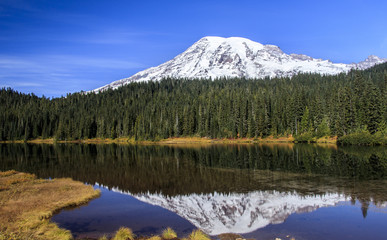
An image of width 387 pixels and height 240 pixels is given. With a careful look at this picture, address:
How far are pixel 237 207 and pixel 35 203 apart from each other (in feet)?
60.9

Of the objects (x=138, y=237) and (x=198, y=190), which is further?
(x=198, y=190)

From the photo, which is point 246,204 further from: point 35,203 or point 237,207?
point 35,203

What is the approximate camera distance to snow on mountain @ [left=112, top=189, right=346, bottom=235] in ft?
71.2

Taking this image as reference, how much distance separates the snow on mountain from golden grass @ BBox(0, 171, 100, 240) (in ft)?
24.4

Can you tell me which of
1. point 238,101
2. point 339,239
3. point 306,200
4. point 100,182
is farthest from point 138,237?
point 238,101

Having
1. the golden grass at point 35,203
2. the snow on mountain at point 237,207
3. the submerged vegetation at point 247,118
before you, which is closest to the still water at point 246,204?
the snow on mountain at point 237,207

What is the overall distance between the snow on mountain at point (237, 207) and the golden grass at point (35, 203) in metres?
7.44

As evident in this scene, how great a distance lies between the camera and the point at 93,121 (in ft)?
631

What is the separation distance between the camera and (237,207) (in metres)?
25.9

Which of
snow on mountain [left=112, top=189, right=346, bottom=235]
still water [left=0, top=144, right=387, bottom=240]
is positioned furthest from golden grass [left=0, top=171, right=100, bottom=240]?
snow on mountain [left=112, top=189, right=346, bottom=235]

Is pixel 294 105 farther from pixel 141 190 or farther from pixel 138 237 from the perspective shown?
pixel 138 237

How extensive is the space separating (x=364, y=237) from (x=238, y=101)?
131 metres

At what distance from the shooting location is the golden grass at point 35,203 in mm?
18625

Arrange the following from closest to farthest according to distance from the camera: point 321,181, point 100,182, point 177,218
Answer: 1. point 177,218
2. point 321,181
3. point 100,182
